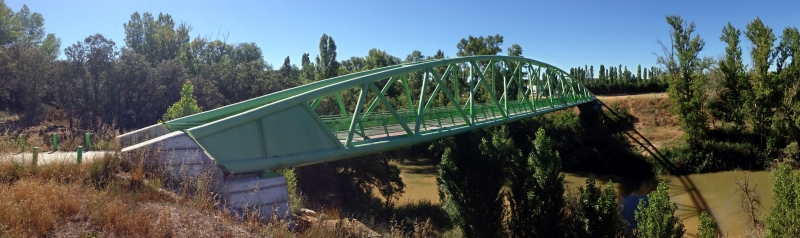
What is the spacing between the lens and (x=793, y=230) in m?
12.1

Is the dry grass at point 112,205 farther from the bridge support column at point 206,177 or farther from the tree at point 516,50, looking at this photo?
the tree at point 516,50

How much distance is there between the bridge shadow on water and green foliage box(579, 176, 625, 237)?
6762 millimetres

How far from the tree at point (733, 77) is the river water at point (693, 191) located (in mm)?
5166

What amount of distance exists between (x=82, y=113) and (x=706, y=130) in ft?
140

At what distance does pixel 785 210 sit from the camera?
1262 centimetres

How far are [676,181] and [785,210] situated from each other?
67.2 ft

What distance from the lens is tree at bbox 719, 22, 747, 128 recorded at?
33.9 m

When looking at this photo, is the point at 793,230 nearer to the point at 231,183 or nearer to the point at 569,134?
the point at 231,183

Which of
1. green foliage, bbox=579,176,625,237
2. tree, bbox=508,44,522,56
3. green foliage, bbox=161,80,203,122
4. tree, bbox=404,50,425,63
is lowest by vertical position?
green foliage, bbox=579,176,625,237

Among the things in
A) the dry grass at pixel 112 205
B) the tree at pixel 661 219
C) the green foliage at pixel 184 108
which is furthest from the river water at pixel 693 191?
the dry grass at pixel 112 205

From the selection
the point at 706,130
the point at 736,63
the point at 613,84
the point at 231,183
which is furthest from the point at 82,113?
the point at 613,84

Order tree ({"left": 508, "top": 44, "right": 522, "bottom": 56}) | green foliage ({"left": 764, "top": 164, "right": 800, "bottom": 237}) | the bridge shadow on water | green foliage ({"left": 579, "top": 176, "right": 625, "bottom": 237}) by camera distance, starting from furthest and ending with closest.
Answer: tree ({"left": 508, "top": 44, "right": 522, "bottom": 56}) → the bridge shadow on water → green foliage ({"left": 579, "top": 176, "right": 625, "bottom": 237}) → green foliage ({"left": 764, "top": 164, "right": 800, "bottom": 237})

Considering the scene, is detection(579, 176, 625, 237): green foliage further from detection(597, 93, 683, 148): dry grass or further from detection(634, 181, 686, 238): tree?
detection(597, 93, 683, 148): dry grass

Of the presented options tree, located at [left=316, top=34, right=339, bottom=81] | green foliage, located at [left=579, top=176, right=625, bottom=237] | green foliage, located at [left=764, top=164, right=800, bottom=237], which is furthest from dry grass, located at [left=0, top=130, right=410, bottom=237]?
tree, located at [left=316, top=34, right=339, bottom=81]
